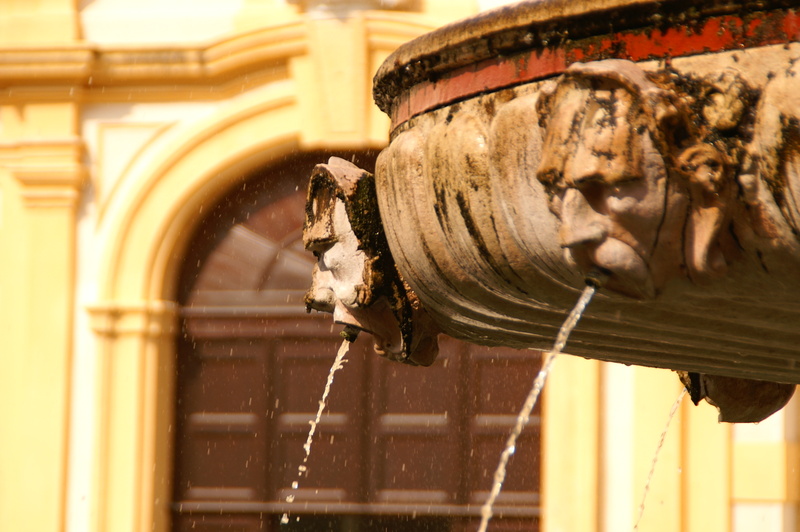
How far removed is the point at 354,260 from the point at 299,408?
4.50 metres

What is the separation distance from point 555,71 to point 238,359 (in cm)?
522

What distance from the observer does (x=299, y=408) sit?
253 inches

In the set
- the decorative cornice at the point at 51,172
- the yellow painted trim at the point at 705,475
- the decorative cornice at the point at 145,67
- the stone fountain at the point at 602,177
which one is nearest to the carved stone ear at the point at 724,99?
the stone fountain at the point at 602,177

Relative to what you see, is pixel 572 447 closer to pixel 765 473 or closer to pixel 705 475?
pixel 705 475

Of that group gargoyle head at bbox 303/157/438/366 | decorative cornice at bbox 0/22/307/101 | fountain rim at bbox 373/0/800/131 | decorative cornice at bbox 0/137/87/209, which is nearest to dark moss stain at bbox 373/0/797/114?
fountain rim at bbox 373/0/800/131

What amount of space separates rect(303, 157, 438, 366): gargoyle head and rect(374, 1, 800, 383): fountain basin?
0.63 feet

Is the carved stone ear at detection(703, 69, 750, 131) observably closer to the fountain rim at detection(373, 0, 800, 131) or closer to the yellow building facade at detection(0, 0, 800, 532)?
the fountain rim at detection(373, 0, 800, 131)

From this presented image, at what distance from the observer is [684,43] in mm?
1345

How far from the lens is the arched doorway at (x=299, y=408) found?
622 centimetres

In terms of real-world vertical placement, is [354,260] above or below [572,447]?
above

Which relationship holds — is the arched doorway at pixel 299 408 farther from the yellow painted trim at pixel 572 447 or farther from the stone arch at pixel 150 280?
the yellow painted trim at pixel 572 447

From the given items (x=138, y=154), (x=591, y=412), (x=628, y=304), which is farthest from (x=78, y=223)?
(x=628, y=304)

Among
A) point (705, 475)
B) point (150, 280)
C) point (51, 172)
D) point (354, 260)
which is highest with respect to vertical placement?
point (51, 172)

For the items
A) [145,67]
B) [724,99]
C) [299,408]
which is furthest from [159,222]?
[724,99]
